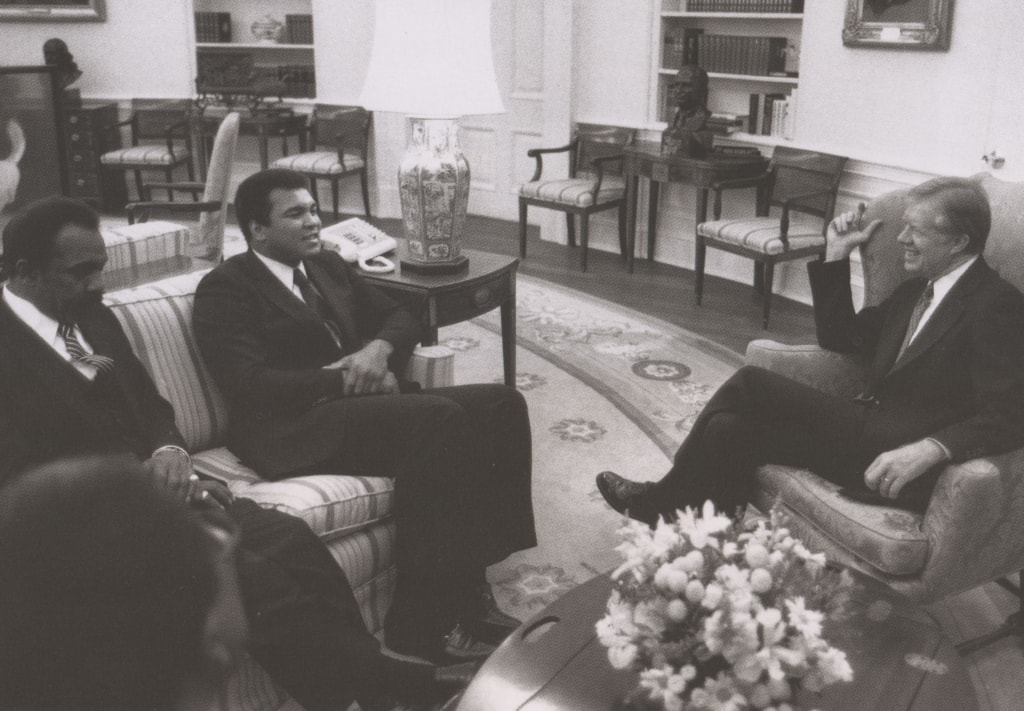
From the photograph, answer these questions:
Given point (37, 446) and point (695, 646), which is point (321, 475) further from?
point (695, 646)

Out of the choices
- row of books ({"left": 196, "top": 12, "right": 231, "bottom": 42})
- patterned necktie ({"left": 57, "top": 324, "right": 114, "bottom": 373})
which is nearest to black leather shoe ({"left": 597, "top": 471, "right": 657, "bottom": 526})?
patterned necktie ({"left": 57, "top": 324, "right": 114, "bottom": 373})

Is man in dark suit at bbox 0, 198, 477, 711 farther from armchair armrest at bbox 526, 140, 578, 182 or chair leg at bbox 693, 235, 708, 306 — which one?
armchair armrest at bbox 526, 140, 578, 182

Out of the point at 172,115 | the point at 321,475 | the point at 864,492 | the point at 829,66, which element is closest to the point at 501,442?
the point at 321,475

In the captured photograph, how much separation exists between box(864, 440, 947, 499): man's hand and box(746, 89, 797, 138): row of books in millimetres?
3689

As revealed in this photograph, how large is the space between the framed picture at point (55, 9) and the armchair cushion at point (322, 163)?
2130 mm

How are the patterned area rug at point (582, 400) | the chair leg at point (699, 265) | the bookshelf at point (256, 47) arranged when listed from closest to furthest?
the patterned area rug at point (582, 400)
the chair leg at point (699, 265)
the bookshelf at point (256, 47)

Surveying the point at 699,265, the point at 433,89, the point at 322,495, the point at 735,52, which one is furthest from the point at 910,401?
the point at 735,52

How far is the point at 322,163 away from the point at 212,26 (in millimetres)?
1762

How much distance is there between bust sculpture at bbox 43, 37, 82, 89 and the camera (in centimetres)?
784

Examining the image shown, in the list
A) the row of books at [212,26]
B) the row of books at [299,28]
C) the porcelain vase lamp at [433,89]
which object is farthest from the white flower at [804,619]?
the row of books at [212,26]

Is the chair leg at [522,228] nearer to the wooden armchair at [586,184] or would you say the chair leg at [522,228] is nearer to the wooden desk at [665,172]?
the wooden armchair at [586,184]

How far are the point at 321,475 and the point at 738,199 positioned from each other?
13.9 ft

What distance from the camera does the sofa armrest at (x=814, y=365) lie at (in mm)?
2822

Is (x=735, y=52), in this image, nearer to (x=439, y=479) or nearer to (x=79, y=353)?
(x=439, y=479)
